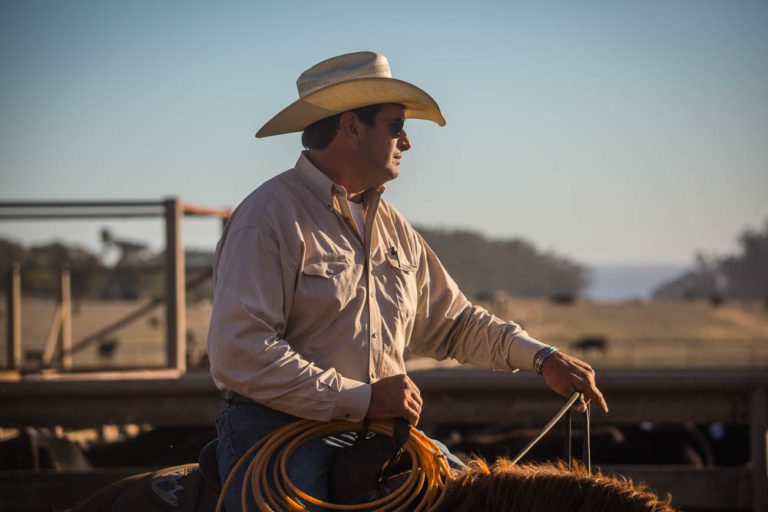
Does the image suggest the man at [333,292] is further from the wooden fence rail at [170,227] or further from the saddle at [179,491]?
the wooden fence rail at [170,227]

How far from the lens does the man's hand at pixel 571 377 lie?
2.84 meters

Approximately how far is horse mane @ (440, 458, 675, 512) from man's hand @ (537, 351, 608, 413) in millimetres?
271

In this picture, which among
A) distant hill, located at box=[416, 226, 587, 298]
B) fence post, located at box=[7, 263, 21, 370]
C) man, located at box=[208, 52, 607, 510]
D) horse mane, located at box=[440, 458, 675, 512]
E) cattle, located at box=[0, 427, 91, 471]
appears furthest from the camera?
distant hill, located at box=[416, 226, 587, 298]

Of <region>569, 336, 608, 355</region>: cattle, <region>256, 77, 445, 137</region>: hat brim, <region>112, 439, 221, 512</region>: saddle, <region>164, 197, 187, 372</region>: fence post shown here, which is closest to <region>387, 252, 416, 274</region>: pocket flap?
<region>256, 77, 445, 137</region>: hat brim

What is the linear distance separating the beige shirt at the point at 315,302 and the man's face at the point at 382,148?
90 millimetres

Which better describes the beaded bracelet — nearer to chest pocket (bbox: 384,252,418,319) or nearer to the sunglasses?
chest pocket (bbox: 384,252,418,319)

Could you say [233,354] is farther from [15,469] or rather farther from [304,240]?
[15,469]

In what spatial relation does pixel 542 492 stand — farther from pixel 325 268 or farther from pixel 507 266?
pixel 507 266

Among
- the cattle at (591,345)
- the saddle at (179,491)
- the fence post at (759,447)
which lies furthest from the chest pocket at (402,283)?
the cattle at (591,345)

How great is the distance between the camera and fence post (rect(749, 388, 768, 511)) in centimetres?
473

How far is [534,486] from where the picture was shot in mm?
2510

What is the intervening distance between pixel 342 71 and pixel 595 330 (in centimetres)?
5216

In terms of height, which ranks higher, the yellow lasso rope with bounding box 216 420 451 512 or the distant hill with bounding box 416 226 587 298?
the yellow lasso rope with bounding box 216 420 451 512

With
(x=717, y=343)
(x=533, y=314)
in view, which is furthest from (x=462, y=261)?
(x=717, y=343)
